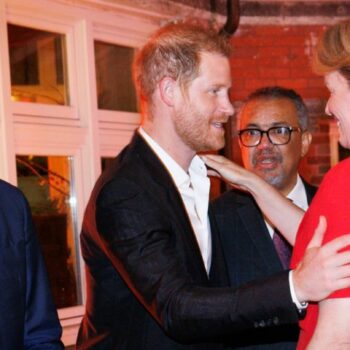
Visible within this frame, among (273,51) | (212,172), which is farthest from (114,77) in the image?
(212,172)

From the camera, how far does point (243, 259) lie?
295cm

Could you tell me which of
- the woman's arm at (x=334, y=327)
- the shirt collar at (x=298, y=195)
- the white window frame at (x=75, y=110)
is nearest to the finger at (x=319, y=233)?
the woman's arm at (x=334, y=327)

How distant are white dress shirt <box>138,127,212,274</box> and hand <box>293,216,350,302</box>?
A: 1.73 ft

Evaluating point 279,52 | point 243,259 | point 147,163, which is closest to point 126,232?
point 147,163

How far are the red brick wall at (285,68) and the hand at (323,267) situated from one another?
140 inches

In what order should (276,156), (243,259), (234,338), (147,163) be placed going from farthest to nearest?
(276,156) → (243,259) → (234,338) → (147,163)

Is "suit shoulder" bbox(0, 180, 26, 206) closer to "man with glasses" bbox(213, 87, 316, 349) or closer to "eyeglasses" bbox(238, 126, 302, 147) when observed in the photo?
"man with glasses" bbox(213, 87, 316, 349)

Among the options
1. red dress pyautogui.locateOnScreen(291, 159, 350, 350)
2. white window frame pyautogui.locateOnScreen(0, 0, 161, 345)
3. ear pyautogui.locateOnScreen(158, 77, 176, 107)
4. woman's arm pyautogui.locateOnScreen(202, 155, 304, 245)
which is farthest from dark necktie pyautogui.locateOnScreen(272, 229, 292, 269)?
white window frame pyautogui.locateOnScreen(0, 0, 161, 345)

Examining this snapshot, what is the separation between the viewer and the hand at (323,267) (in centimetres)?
164

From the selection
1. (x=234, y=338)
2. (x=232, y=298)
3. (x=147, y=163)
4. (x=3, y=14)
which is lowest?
(x=234, y=338)

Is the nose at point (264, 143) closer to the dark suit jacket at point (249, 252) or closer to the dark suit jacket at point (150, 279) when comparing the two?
the dark suit jacket at point (249, 252)

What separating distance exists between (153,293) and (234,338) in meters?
0.77

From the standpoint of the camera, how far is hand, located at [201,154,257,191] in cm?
264

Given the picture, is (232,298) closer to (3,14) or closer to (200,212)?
(200,212)
